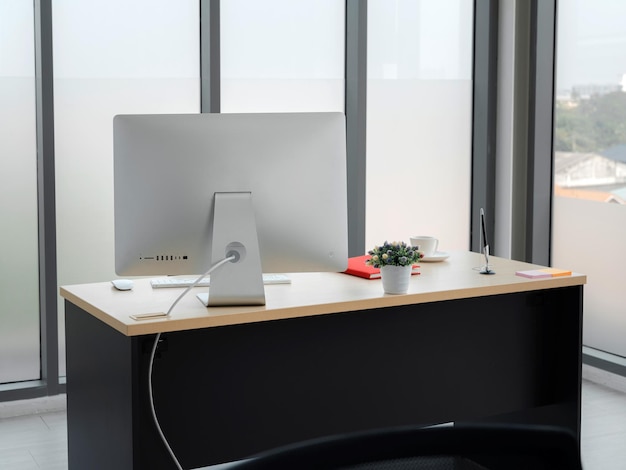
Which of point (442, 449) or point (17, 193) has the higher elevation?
point (17, 193)

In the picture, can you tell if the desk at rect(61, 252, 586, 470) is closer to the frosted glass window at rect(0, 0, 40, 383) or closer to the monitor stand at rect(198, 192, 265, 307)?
the monitor stand at rect(198, 192, 265, 307)

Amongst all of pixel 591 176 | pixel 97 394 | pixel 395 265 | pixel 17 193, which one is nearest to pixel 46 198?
pixel 17 193

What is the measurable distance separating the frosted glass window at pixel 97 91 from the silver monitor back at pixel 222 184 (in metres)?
1.79

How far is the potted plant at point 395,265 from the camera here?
108 inches

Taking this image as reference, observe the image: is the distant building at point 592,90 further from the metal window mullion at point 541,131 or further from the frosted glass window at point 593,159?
the metal window mullion at point 541,131

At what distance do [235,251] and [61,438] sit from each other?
A: 5.78 feet

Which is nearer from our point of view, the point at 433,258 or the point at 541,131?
the point at 433,258

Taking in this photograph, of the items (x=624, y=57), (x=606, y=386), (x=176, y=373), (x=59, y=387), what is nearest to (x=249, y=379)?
(x=176, y=373)

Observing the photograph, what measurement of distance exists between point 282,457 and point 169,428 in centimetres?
182

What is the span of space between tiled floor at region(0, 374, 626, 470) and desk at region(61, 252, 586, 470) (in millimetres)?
502

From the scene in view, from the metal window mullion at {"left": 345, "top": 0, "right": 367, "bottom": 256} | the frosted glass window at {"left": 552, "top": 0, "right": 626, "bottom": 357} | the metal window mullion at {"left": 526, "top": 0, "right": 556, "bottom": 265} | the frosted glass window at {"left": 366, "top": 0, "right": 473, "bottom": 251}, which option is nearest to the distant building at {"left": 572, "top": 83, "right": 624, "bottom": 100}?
the frosted glass window at {"left": 552, "top": 0, "right": 626, "bottom": 357}

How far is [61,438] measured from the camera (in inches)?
150

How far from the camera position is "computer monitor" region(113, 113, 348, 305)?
2.51 m

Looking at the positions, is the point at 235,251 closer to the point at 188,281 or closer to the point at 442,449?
the point at 188,281
